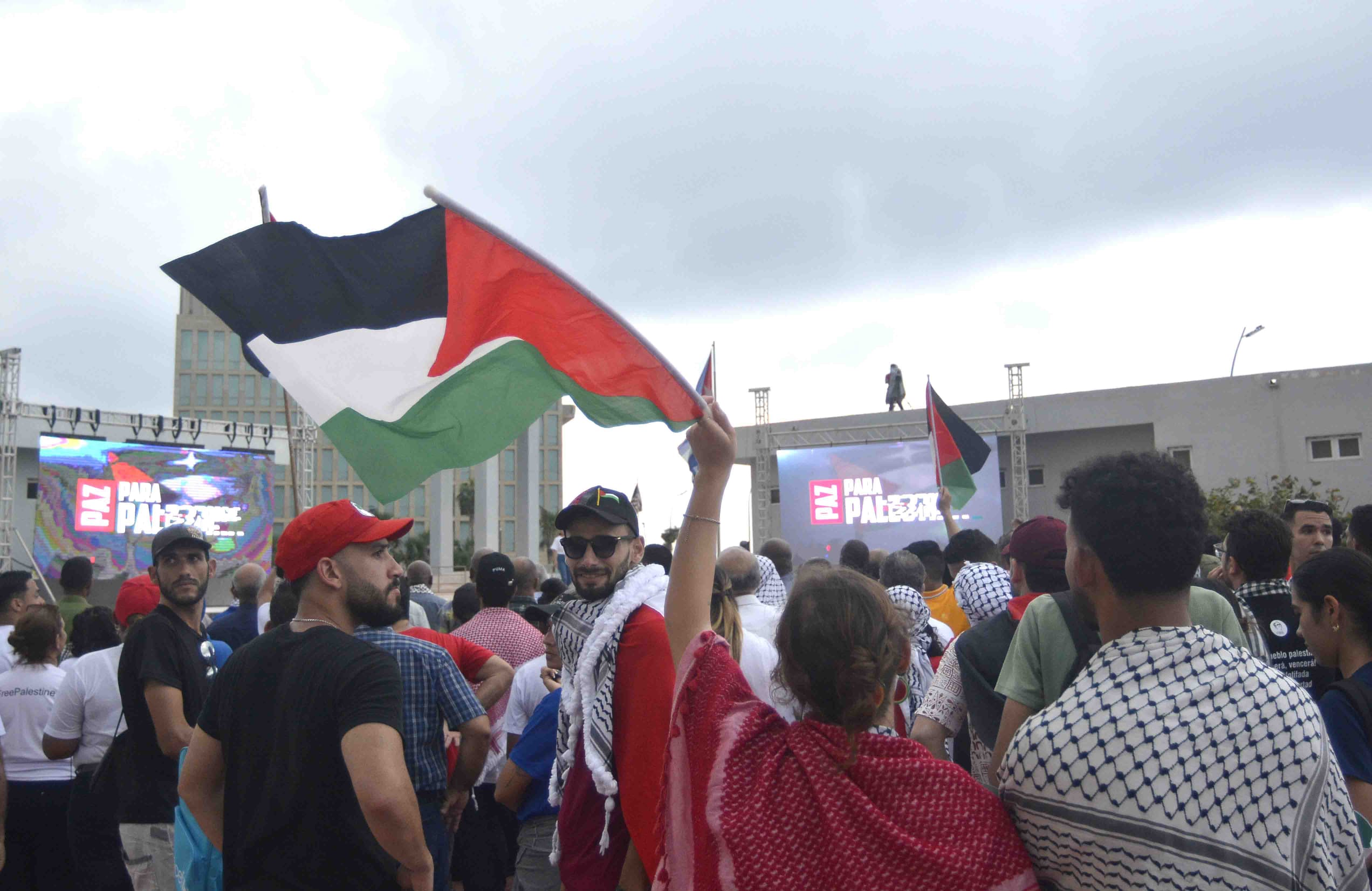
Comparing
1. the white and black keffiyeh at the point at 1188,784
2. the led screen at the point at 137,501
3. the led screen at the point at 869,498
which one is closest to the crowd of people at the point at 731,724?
the white and black keffiyeh at the point at 1188,784

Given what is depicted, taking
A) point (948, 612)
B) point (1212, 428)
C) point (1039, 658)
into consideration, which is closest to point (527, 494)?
point (948, 612)

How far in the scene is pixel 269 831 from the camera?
2479 millimetres

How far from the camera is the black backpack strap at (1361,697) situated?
2.68 meters

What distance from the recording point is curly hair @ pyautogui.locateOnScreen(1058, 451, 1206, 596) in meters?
1.75

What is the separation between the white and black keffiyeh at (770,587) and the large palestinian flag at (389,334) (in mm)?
3554

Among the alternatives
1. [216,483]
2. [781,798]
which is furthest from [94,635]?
[216,483]

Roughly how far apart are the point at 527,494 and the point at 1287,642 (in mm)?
16380

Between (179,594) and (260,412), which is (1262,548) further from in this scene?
(260,412)

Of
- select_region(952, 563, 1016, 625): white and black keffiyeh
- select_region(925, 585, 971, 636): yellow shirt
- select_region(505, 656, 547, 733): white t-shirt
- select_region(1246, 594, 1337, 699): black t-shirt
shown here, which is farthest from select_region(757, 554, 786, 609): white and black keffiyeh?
select_region(1246, 594, 1337, 699): black t-shirt

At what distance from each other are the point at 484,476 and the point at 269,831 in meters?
17.6

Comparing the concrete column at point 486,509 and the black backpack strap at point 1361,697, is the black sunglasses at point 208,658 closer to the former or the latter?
the black backpack strap at point 1361,697

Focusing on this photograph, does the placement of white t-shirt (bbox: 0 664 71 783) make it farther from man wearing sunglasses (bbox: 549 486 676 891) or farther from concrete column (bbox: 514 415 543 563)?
concrete column (bbox: 514 415 543 563)

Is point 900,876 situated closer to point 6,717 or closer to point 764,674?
point 764,674

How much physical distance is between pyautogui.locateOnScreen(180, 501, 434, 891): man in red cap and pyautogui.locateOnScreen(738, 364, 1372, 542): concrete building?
2408 cm
